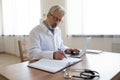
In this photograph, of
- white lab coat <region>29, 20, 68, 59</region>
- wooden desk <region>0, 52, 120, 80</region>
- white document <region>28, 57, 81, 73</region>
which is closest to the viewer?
wooden desk <region>0, 52, 120, 80</region>

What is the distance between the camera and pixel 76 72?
1.11 m

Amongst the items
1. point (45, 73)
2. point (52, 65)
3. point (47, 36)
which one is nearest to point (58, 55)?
point (52, 65)

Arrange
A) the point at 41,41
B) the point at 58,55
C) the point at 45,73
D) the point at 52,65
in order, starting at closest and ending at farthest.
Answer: the point at 45,73 → the point at 52,65 → the point at 58,55 → the point at 41,41

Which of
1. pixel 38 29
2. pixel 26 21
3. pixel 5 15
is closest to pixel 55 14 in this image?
pixel 38 29

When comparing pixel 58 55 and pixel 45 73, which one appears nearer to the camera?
pixel 45 73

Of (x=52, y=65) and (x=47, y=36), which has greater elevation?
(x=47, y=36)

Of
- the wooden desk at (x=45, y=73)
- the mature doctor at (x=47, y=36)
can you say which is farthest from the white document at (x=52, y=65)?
the mature doctor at (x=47, y=36)

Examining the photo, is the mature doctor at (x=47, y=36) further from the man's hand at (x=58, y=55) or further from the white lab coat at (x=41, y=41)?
the man's hand at (x=58, y=55)

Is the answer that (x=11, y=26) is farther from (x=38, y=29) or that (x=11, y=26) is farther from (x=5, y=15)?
(x=38, y=29)

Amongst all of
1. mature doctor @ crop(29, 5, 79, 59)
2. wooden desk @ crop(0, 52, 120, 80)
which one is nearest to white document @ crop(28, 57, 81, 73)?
wooden desk @ crop(0, 52, 120, 80)

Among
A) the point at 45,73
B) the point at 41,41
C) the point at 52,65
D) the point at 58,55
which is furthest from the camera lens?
the point at 41,41

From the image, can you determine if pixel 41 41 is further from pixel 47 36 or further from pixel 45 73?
pixel 45 73

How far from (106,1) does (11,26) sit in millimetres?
3572

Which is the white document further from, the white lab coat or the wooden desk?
the white lab coat
